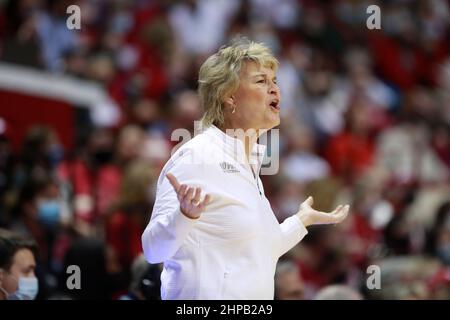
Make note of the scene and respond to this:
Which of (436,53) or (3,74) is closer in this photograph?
(3,74)

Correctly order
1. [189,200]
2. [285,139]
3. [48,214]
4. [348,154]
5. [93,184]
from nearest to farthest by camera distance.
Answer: [189,200]
[48,214]
[93,184]
[285,139]
[348,154]

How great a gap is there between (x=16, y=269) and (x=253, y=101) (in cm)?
146

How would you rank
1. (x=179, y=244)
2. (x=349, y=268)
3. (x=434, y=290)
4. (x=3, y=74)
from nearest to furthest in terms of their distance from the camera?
1. (x=179, y=244)
2. (x=434, y=290)
3. (x=349, y=268)
4. (x=3, y=74)

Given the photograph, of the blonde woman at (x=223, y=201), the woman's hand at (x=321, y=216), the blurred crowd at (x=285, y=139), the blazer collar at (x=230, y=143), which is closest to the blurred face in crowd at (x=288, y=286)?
the blurred crowd at (x=285, y=139)

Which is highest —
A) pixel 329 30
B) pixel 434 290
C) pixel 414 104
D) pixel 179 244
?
pixel 329 30

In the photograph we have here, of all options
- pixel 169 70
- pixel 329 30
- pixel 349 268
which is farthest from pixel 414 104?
pixel 349 268

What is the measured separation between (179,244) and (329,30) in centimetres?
1001

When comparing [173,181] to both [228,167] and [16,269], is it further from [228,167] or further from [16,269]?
[16,269]

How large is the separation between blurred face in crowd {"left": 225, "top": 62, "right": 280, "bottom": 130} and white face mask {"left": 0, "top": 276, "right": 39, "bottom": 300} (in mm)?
1356

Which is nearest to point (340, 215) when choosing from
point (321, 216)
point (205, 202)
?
point (321, 216)

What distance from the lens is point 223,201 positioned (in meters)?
4.18

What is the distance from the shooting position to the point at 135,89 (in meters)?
11.1

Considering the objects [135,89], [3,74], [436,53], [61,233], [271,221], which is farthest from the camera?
[436,53]
